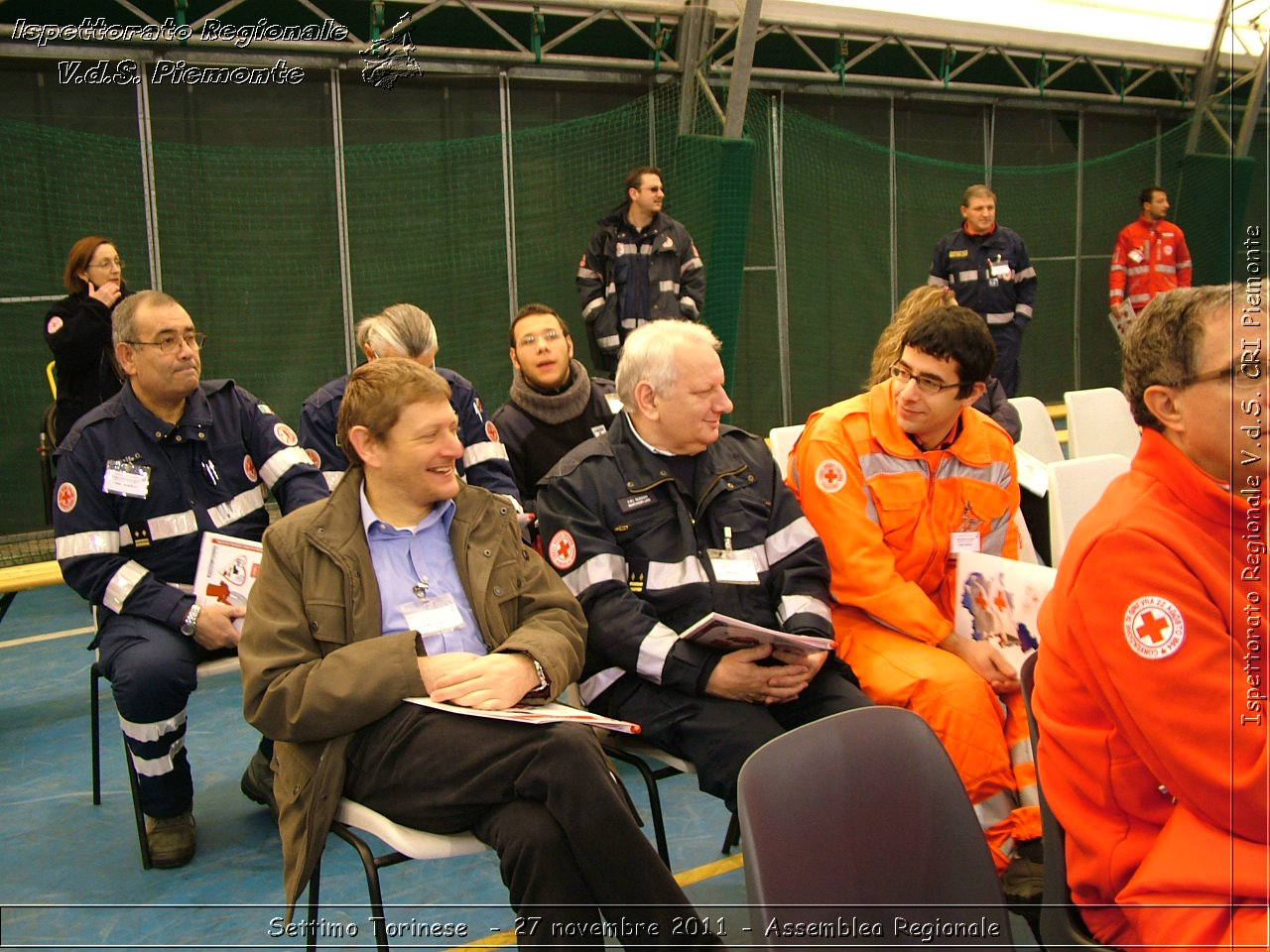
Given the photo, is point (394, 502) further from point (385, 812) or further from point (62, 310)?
point (62, 310)

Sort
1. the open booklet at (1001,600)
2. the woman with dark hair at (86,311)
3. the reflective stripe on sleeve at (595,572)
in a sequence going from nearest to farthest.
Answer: the open booklet at (1001,600) → the reflective stripe on sleeve at (595,572) → the woman with dark hair at (86,311)

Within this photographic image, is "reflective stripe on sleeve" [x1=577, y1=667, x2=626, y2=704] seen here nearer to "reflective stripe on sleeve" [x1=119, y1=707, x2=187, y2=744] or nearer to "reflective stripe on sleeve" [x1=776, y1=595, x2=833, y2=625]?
"reflective stripe on sleeve" [x1=776, y1=595, x2=833, y2=625]

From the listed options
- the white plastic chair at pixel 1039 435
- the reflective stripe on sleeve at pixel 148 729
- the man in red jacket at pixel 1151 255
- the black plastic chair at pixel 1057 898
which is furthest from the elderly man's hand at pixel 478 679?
the man in red jacket at pixel 1151 255

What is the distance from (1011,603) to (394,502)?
1439mm

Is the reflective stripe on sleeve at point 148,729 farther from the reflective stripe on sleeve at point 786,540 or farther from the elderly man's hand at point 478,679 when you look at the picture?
the reflective stripe on sleeve at point 786,540

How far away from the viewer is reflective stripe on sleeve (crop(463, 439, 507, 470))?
3.89 metres

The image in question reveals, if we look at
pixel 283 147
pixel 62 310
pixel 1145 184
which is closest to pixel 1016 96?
pixel 1145 184

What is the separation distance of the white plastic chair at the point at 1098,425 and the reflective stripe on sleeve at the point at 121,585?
12.2ft

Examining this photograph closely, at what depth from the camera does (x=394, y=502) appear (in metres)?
2.50

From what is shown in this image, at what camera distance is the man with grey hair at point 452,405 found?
12.8 feet

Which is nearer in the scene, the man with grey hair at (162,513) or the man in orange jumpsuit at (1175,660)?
the man in orange jumpsuit at (1175,660)

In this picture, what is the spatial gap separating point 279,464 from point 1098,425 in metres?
3.44

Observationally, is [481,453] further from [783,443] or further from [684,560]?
[684,560]

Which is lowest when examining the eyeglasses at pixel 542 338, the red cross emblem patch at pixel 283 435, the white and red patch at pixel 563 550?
the white and red patch at pixel 563 550
